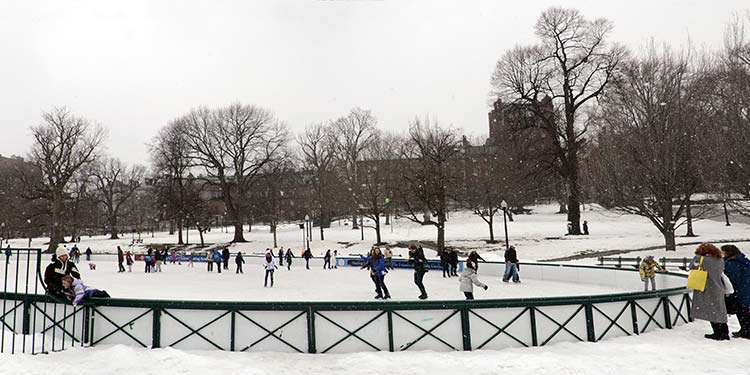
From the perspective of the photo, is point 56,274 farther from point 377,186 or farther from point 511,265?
point 377,186

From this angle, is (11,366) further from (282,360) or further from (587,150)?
(587,150)

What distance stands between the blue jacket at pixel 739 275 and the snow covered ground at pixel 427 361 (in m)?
0.75

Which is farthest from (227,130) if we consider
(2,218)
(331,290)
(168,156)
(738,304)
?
(738,304)

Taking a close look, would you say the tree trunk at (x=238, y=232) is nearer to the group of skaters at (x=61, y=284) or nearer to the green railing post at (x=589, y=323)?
the group of skaters at (x=61, y=284)

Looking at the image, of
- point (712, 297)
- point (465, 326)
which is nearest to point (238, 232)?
point (465, 326)

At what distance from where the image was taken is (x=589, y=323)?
8.56 m

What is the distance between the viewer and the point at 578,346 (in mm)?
8070

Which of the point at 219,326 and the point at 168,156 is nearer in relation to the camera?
the point at 219,326

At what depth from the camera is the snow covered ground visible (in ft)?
22.3

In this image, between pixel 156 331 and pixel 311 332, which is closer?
pixel 311 332

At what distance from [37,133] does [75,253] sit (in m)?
20.6

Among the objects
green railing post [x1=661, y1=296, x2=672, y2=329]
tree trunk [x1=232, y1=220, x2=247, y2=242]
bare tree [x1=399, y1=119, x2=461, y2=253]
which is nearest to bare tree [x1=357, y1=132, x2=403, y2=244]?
bare tree [x1=399, y1=119, x2=461, y2=253]

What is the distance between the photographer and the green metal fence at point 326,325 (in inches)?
321

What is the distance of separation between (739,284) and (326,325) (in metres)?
7.18
